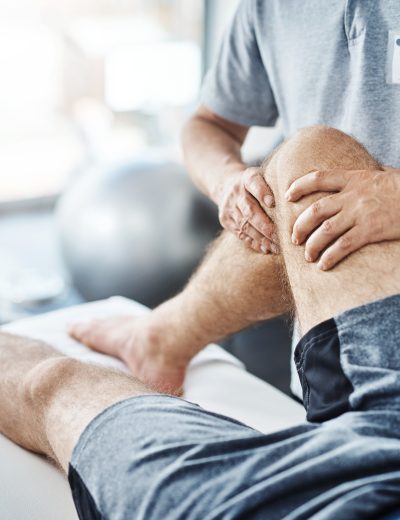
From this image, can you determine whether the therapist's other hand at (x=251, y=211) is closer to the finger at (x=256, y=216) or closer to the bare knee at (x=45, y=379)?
the finger at (x=256, y=216)

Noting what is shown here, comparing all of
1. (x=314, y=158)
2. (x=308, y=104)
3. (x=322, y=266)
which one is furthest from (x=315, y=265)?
(x=308, y=104)

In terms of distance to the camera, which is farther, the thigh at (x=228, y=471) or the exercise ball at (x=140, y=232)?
the exercise ball at (x=140, y=232)

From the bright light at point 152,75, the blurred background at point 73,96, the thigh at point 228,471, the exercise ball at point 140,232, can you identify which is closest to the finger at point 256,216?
the thigh at point 228,471

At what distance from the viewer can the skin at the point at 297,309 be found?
0.90 m

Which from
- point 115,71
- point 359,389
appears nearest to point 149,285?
point 359,389

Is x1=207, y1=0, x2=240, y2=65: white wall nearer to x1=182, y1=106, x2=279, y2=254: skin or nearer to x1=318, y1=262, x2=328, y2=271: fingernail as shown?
x1=182, y1=106, x2=279, y2=254: skin

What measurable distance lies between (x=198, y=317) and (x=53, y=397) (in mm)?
381

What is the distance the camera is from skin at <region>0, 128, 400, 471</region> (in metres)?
0.90

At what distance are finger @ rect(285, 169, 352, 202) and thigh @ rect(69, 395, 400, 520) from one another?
0.31m

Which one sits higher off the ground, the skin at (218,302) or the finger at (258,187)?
the finger at (258,187)

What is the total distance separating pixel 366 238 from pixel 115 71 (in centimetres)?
254

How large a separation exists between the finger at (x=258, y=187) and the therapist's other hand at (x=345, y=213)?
12 cm

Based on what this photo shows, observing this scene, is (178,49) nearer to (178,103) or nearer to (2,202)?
(178,103)

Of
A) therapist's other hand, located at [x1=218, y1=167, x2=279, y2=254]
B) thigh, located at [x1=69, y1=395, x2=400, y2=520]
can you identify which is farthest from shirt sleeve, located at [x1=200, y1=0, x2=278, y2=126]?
thigh, located at [x1=69, y1=395, x2=400, y2=520]
